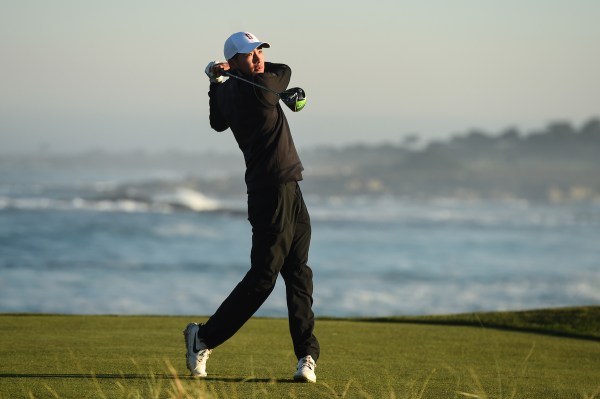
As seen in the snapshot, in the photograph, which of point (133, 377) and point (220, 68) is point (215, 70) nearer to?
point (220, 68)

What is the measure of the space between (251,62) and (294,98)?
31 cm

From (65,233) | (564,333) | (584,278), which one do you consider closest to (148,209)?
(65,233)

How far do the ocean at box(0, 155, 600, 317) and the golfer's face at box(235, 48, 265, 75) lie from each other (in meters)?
16.0

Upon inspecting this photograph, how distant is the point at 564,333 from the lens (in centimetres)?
883

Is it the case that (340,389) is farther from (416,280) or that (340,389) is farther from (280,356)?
(416,280)

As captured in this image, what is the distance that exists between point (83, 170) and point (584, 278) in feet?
291

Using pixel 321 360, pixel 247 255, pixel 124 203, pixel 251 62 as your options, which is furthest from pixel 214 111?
pixel 124 203

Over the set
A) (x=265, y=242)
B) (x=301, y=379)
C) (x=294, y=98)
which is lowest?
(x=301, y=379)

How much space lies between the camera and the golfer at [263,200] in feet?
17.9

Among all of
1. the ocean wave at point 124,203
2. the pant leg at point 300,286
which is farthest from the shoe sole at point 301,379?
the ocean wave at point 124,203

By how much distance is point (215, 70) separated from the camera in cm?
564

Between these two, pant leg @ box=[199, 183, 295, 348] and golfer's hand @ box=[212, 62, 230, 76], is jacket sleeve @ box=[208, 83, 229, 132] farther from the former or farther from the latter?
pant leg @ box=[199, 183, 295, 348]

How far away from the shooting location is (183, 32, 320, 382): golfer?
Result: 5461 mm

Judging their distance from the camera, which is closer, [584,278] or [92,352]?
[92,352]
